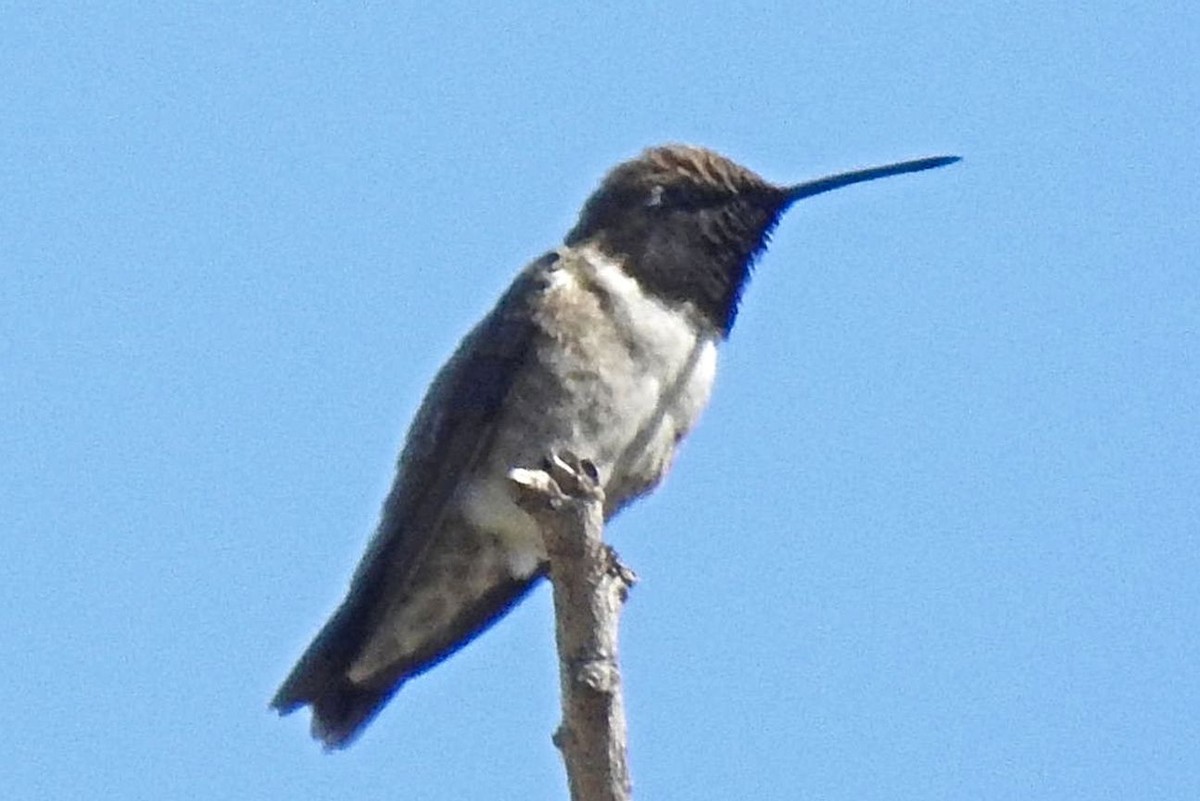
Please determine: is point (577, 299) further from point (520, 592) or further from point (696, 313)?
point (520, 592)

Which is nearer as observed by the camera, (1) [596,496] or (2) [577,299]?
(1) [596,496]

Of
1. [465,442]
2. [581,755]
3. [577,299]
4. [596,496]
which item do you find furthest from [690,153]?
[581,755]

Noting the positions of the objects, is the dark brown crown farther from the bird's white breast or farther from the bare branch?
the bare branch

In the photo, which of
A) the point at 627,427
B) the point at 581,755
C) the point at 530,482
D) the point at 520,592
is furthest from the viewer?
Result: the point at 520,592

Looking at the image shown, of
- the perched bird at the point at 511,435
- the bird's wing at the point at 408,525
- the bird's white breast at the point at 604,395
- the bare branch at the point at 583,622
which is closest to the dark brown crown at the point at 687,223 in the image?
the perched bird at the point at 511,435

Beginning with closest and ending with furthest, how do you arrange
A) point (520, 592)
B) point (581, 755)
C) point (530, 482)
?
point (581, 755) < point (530, 482) < point (520, 592)

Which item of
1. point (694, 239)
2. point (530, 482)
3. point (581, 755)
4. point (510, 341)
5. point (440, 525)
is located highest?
point (694, 239)

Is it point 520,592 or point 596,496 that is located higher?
point 520,592

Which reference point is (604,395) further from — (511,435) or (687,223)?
(687,223)
